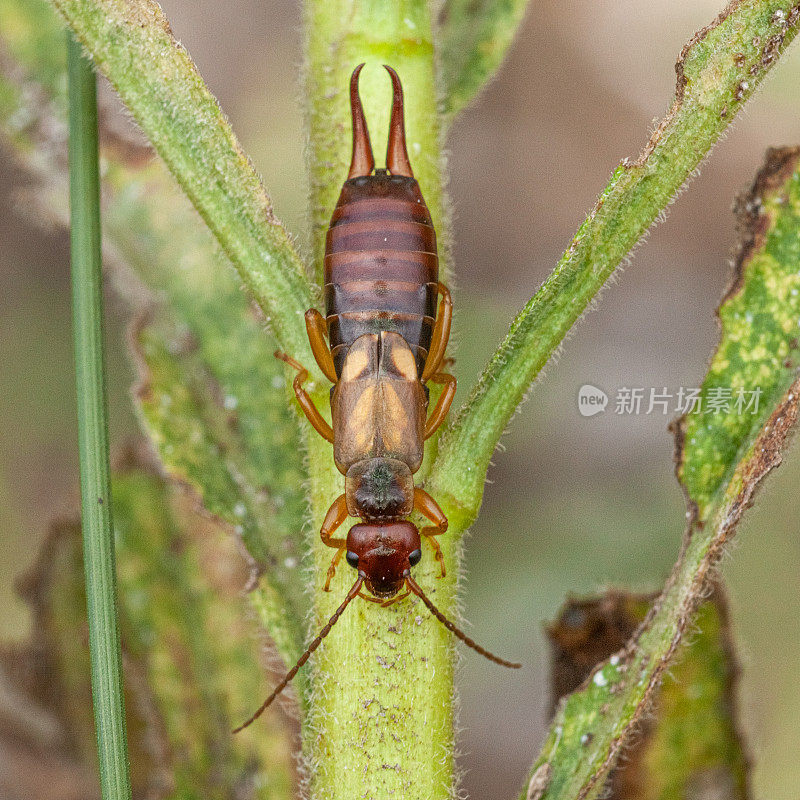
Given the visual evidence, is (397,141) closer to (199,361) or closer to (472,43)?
(472,43)

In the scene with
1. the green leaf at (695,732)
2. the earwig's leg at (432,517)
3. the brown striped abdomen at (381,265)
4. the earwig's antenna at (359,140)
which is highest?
the earwig's antenna at (359,140)

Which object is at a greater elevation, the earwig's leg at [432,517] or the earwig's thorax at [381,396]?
the earwig's thorax at [381,396]

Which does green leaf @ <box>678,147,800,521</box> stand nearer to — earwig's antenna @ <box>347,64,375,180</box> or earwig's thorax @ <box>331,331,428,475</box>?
earwig's thorax @ <box>331,331,428,475</box>

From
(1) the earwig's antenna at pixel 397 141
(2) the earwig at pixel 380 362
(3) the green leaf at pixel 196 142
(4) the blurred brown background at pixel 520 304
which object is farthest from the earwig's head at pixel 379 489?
(4) the blurred brown background at pixel 520 304

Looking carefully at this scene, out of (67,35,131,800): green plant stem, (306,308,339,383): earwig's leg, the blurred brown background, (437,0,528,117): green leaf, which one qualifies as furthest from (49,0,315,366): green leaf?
the blurred brown background

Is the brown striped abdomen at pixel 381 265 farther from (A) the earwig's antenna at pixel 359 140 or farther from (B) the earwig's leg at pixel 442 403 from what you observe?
(B) the earwig's leg at pixel 442 403

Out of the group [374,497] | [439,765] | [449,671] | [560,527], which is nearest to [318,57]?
[374,497]

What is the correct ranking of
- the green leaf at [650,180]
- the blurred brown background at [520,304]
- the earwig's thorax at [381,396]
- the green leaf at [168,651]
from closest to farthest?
the green leaf at [650,180] → the earwig's thorax at [381,396] → the green leaf at [168,651] → the blurred brown background at [520,304]
